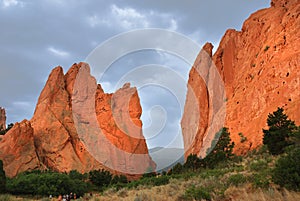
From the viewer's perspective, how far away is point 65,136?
176 ft

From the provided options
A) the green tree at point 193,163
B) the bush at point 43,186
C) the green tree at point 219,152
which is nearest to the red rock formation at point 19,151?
the bush at point 43,186

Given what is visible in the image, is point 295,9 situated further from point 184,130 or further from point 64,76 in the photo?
point 64,76

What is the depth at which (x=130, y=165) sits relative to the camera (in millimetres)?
57781

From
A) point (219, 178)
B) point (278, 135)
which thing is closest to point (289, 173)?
point (219, 178)

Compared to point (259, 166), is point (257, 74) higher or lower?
higher

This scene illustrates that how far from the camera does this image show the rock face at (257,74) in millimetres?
33969

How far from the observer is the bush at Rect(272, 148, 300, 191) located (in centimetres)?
741

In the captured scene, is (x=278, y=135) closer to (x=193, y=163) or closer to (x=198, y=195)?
(x=193, y=163)

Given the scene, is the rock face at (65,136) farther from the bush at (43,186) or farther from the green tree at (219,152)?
the green tree at (219,152)

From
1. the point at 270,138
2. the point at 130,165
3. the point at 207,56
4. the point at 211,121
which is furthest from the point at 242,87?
the point at 130,165

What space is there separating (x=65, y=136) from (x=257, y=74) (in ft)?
123

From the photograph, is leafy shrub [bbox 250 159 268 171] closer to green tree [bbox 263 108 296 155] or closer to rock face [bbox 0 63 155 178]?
green tree [bbox 263 108 296 155]

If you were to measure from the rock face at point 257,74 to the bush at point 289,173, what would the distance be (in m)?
23.1

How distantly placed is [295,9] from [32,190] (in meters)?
41.3
